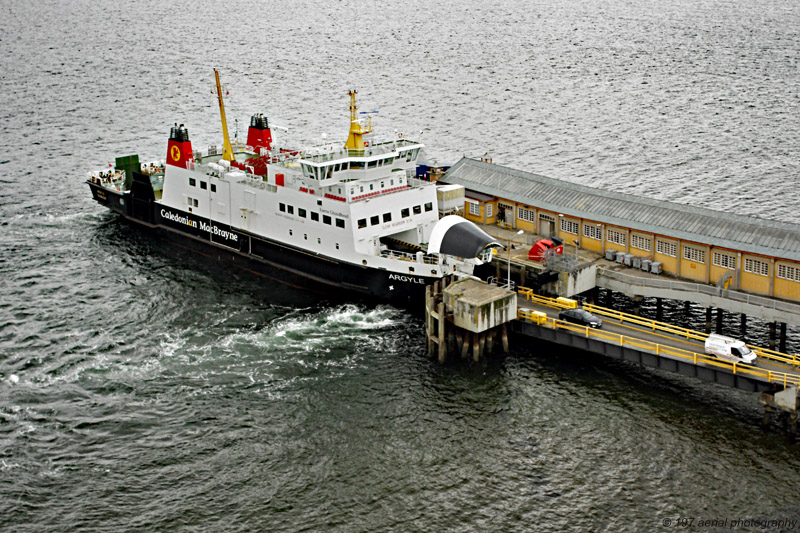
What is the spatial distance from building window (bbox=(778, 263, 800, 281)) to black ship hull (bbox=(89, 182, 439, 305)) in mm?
22695

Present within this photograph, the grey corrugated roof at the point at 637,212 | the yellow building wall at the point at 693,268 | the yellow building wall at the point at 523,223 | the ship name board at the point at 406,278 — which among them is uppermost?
the grey corrugated roof at the point at 637,212

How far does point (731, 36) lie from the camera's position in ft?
630

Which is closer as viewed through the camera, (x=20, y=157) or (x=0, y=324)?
(x=0, y=324)

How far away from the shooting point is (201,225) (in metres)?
78.8

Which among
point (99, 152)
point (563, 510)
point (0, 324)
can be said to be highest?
point (99, 152)

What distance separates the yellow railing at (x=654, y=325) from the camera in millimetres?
50856

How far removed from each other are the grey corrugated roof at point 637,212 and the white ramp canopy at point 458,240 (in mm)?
8808

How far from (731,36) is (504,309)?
157193 millimetres

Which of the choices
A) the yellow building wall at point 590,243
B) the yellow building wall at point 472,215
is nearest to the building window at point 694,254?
the yellow building wall at point 590,243

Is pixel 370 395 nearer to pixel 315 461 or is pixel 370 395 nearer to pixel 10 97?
pixel 315 461

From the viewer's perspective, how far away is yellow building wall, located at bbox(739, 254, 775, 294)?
58156 mm

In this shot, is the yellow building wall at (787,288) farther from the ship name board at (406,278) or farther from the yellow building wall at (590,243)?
the ship name board at (406,278)

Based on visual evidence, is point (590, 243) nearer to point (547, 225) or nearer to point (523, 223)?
point (547, 225)

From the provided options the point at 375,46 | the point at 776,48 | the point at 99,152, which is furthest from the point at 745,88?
the point at 99,152
